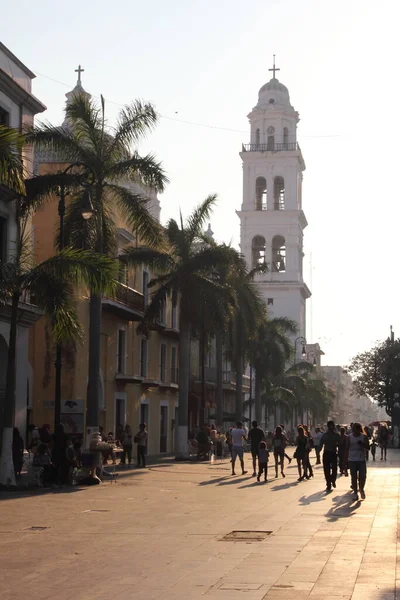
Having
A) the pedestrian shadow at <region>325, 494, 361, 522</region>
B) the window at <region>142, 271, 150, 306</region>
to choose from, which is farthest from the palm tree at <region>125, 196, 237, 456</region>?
the pedestrian shadow at <region>325, 494, 361, 522</region>

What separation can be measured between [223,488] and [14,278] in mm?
6955

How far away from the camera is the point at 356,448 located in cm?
2095

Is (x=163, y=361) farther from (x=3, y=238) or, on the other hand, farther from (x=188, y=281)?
(x=3, y=238)

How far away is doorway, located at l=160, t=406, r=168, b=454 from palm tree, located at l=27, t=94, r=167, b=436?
72.0ft

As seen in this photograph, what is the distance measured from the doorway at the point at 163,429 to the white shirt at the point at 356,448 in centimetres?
3074

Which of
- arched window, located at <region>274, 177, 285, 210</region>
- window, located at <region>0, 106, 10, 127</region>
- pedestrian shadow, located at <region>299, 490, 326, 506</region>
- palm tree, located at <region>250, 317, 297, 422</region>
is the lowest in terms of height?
pedestrian shadow, located at <region>299, 490, 326, 506</region>

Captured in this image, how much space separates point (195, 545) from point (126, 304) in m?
28.8

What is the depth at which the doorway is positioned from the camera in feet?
169

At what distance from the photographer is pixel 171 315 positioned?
176ft

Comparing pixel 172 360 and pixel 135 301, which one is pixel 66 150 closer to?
pixel 135 301

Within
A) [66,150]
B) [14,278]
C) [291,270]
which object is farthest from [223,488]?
[291,270]

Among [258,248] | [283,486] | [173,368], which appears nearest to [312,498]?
[283,486]

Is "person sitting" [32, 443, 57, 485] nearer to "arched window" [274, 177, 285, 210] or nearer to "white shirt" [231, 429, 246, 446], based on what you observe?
"white shirt" [231, 429, 246, 446]

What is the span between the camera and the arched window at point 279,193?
97.3m
